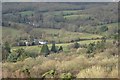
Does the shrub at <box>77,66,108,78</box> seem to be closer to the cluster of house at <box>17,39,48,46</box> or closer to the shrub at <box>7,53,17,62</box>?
the shrub at <box>7,53,17,62</box>

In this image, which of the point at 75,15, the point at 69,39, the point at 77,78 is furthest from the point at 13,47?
the point at 75,15

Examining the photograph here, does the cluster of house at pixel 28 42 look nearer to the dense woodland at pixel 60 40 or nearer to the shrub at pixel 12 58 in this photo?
the dense woodland at pixel 60 40

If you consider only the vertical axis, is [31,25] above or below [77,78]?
above

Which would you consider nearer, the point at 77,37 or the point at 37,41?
the point at 37,41

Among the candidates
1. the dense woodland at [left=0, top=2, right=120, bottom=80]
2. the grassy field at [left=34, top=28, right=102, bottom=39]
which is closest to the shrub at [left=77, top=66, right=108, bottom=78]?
the dense woodland at [left=0, top=2, right=120, bottom=80]

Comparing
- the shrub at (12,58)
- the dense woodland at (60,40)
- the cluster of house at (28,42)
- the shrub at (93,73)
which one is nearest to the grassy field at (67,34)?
the dense woodland at (60,40)

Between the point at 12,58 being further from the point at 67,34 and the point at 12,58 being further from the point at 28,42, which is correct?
the point at 67,34

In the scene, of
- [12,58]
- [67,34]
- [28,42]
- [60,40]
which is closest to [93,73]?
[12,58]

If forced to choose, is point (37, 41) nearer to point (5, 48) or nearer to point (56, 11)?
point (5, 48)
